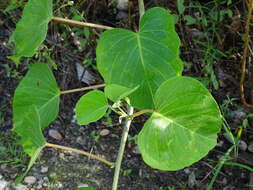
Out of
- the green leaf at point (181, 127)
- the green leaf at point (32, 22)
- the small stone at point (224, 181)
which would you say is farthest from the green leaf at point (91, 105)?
the small stone at point (224, 181)

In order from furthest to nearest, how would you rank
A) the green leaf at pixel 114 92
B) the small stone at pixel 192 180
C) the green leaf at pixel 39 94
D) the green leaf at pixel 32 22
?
the small stone at pixel 192 180
the green leaf at pixel 39 94
the green leaf at pixel 32 22
the green leaf at pixel 114 92

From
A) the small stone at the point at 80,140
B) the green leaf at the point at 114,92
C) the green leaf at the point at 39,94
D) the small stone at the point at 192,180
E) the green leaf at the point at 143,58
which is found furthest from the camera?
the small stone at the point at 80,140

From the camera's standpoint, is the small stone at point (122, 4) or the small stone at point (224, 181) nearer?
the small stone at point (224, 181)

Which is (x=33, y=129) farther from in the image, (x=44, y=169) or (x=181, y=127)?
(x=44, y=169)

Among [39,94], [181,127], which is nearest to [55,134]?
[39,94]

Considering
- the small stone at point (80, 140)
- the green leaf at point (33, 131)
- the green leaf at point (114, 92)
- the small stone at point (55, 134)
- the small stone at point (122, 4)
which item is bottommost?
the small stone at point (80, 140)

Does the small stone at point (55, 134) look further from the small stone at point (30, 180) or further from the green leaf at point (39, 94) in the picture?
the green leaf at point (39, 94)

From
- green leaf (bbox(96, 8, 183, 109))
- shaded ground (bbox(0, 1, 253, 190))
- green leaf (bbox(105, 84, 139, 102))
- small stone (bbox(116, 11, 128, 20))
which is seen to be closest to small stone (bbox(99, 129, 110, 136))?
shaded ground (bbox(0, 1, 253, 190))

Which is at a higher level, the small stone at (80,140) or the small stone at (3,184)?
the small stone at (80,140)
